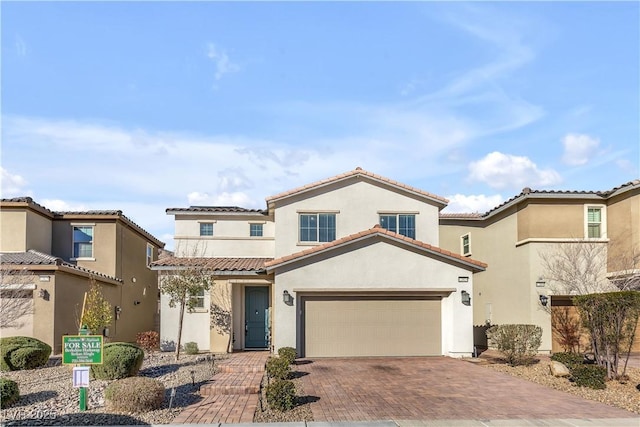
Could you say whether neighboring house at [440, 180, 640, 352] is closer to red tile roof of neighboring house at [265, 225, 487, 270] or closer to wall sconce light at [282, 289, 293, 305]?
red tile roof of neighboring house at [265, 225, 487, 270]

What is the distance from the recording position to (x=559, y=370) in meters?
15.4

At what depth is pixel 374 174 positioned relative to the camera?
75.2 ft

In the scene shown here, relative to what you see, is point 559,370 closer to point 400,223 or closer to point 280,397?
point 280,397

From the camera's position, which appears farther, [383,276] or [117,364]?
[383,276]

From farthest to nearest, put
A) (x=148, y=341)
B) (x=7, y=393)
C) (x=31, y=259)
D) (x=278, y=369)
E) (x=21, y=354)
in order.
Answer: (x=148, y=341)
(x=31, y=259)
(x=21, y=354)
(x=278, y=369)
(x=7, y=393)

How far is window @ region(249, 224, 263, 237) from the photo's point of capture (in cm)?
2436

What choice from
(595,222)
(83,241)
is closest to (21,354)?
(83,241)

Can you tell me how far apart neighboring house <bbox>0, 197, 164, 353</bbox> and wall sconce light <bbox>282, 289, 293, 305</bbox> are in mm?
8023

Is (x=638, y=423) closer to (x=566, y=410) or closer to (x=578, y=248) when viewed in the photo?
(x=566, y=410)

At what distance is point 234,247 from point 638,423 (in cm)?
1679

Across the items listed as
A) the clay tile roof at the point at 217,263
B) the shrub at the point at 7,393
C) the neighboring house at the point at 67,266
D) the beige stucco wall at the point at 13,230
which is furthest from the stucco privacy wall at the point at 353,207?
the shrub at the point at 7,393

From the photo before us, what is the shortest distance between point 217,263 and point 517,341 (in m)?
11.1

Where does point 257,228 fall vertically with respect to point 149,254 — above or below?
above

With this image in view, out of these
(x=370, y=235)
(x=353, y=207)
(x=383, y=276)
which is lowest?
(x=383, y=276)
